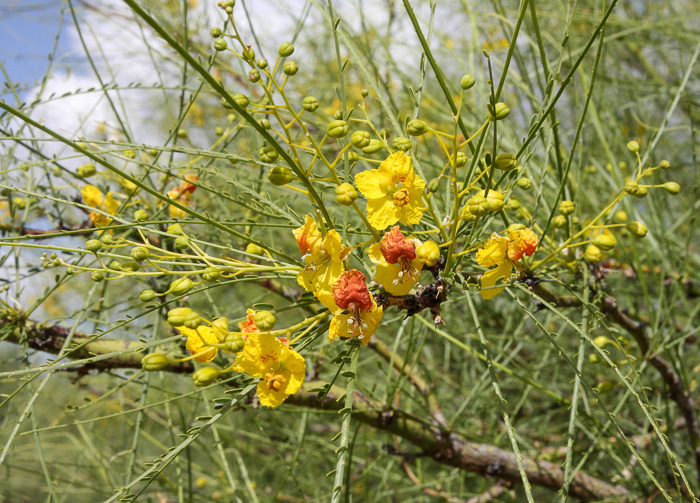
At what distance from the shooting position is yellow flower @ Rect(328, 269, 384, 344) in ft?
1.56

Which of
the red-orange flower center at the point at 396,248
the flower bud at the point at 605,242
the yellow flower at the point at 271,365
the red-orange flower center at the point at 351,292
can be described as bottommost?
the flower bud at the point at 605,242

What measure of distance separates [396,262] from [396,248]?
0.02 m

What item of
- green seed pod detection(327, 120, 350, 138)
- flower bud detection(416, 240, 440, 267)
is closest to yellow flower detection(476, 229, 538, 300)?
flower bud detection(416, 240, 440, 267)

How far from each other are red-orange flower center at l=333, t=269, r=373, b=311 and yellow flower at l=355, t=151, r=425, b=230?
65 millimetres

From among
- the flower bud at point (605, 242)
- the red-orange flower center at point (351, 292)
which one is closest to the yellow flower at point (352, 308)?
the red-orange flower center at point (351, 292)

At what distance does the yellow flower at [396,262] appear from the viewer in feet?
1.61

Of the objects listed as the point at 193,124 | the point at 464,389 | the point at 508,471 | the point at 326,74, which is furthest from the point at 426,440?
the point at 193,124

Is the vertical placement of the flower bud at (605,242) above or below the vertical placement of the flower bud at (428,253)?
below

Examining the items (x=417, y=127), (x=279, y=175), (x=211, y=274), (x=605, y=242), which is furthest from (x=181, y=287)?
(x=605, y=242)

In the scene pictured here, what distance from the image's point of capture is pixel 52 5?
131cm

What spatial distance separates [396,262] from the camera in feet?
1.65

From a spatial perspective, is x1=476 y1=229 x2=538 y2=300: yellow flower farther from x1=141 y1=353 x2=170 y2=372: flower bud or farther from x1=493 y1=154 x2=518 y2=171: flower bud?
x1=141 y1=353 x2=170 y2=372: flower bud

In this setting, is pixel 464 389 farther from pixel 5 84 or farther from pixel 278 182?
pixel 5 84

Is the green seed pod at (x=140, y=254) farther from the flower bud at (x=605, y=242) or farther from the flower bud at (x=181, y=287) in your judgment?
the flower bud at (x=605, y=242)
